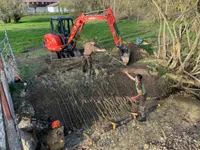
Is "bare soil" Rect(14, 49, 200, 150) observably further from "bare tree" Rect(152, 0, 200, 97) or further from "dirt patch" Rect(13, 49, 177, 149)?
"bare tree" Rect(152, 0, 200, 97)

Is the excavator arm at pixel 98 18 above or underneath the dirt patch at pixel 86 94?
above

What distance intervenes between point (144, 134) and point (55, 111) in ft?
9.31

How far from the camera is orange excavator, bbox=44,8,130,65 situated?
9211mm

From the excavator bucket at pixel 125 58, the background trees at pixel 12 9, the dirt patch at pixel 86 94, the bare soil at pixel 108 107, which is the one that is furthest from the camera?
the background trees at pixel 12 9

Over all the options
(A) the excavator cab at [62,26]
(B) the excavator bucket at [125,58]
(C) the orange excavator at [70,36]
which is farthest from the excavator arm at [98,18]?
(A) the excavator cab at [62,26]

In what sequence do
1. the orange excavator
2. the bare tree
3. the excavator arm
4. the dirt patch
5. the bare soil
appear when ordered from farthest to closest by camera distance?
the orange excavator < the excavator arm < the bare tree < the dirt patch < the bare soil

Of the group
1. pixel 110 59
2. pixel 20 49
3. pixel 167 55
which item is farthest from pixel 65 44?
pixel 167 55

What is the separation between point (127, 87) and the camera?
7.89 meters

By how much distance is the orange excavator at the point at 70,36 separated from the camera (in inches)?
363

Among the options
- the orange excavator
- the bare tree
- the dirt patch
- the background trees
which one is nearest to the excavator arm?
the orange excavator

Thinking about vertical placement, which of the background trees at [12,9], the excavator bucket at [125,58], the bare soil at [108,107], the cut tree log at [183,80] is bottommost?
the bare soil at [108,107]

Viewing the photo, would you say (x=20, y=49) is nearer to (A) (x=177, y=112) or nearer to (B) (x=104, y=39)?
(B) (x=104, y=39)

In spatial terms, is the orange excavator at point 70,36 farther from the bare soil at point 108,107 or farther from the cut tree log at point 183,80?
the cut tree log at point 183,80

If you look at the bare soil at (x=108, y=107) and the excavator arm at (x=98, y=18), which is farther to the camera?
the excavator arm at (x=98, y=18)
